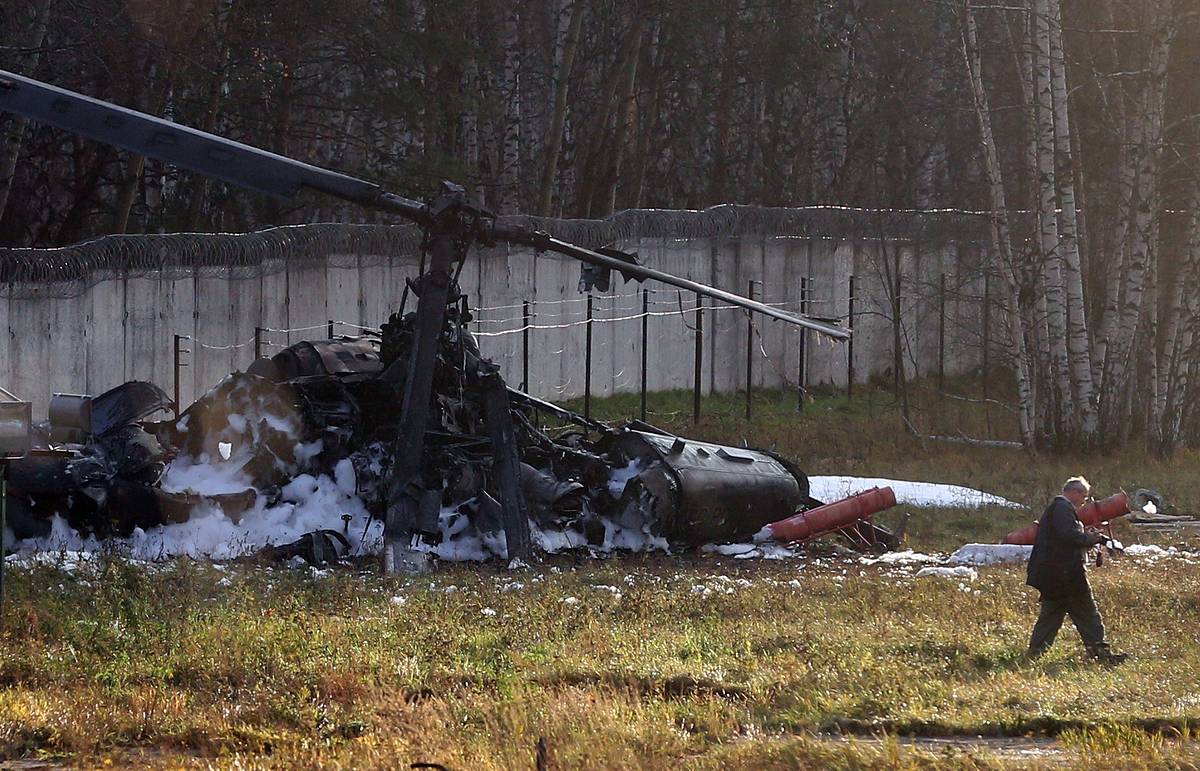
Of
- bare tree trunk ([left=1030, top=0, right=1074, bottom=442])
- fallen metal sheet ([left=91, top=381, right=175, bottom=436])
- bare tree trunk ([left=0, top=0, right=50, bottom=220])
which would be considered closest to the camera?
fallen metal sheet ([left=91, top=381, right=175, bottom=436])

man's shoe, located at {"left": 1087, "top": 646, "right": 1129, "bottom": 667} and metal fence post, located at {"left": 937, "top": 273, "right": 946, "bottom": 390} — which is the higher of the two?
metal fence post, located at {"left": 937, "top": 273, "right": 946, "bottom": 390}

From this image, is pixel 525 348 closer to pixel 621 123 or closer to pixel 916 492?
pixel 916 492

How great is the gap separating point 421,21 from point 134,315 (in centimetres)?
1478

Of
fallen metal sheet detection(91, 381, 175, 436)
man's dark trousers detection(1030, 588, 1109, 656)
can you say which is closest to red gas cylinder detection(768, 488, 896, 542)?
man's dark trousers detection(1030, 588, 1109, 656)

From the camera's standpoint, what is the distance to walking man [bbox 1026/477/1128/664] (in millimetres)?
10539

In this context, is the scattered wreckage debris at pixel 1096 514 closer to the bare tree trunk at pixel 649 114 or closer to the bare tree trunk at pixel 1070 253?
the bare tree trunk at pixel 1070 253

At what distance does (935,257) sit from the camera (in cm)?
3397

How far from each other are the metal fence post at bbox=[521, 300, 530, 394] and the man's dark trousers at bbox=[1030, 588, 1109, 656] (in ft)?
47.1

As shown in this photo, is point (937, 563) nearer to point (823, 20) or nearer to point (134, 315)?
point (134, 315)

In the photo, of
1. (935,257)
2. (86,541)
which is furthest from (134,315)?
(935,257)

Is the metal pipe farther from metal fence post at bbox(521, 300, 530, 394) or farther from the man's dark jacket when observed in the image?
the man's dark jacket

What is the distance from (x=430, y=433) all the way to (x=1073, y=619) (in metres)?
6.60

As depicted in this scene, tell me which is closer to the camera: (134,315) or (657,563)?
(657,563)

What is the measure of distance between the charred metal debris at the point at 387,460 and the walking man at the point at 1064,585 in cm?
534
